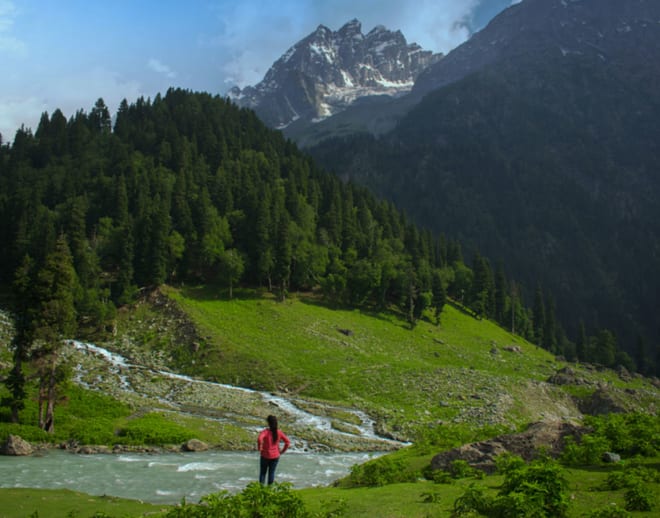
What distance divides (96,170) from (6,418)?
339 feet

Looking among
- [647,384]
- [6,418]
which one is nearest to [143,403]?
[6,418]

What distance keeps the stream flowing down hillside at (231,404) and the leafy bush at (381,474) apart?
16409mm

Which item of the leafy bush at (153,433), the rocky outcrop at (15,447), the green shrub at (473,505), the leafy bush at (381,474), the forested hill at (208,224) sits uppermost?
the forested hill at (208,224)

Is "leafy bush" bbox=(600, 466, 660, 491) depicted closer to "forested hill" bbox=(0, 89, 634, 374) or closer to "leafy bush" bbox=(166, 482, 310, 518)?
"leafy bush" bbox=(166, 482, 310, 518)

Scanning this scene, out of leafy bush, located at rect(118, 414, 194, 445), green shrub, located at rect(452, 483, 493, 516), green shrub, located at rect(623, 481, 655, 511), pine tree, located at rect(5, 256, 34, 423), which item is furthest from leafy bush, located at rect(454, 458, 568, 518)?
pine tree, located at rect(5, 256, 34, 423)

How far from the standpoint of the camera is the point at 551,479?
1457 centimetres

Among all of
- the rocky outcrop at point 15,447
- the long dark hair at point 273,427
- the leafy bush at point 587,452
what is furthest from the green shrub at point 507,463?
the rocky outcrop at point 15,447

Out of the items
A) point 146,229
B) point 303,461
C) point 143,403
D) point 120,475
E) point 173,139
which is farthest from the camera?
point 173,139

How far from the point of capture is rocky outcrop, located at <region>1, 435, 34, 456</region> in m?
31.4

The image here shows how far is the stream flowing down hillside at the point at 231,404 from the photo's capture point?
43312 mm

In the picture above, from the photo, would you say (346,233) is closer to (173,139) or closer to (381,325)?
(381,325)

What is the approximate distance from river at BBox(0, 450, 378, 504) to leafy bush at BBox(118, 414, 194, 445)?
8.74ft

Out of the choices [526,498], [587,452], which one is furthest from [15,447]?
[587,452]

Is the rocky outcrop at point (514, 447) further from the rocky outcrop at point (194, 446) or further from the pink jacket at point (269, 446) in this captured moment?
the rocky outcrop at point (194, 446)
